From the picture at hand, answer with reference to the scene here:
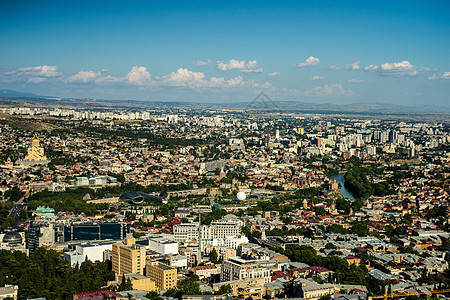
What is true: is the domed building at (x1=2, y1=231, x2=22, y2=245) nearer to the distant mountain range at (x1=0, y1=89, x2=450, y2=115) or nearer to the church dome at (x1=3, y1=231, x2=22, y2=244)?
the church dome at (x1=3, y1=231, x2=22, y2=244)

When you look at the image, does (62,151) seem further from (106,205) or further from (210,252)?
(210,252)

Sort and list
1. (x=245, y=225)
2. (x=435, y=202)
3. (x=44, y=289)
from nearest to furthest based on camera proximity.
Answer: (x=44, y=289) → (x=245, y=225) → (x=435, y=202)

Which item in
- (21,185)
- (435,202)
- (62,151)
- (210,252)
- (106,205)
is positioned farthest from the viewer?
(62,151)

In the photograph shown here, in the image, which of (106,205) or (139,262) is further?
(106,205)

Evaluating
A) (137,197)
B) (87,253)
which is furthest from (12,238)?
(137,197)

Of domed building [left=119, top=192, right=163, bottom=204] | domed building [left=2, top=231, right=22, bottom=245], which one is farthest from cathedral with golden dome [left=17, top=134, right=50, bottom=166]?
domed building [left=2, top=231, right=22, bottom=245]

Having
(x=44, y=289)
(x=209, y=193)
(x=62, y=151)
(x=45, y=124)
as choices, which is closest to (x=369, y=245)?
(x=44, y=289)

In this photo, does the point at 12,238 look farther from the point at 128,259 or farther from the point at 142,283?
the point at 142,283
